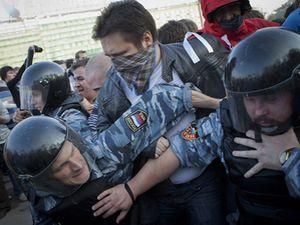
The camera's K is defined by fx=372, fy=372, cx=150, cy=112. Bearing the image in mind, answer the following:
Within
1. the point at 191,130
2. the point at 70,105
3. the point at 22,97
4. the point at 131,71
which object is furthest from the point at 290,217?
the point at 22,97

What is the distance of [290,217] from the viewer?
135 cm

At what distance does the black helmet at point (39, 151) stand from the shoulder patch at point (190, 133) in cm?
43

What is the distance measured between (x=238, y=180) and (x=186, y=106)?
408mm

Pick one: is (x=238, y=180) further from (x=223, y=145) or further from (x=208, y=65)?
(x=208, y=65)

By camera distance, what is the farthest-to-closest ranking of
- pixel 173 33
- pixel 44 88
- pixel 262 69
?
1. pixel 173 33
2. pixel 44 88
3. pixel 262 69

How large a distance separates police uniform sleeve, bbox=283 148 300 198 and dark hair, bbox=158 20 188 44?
1.73 metres

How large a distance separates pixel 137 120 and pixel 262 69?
59 cm

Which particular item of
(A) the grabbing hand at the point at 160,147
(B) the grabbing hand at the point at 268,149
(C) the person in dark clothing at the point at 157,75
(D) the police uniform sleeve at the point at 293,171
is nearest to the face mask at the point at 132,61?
(C) the person in dark clothing at the point at 157,75

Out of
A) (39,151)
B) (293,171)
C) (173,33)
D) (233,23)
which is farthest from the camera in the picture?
(173,33)

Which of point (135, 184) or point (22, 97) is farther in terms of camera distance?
point (22, 97)

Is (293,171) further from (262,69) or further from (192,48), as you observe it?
(192,48)

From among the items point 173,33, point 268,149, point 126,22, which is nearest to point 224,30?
point 173,33

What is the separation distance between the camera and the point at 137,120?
163 centimetres

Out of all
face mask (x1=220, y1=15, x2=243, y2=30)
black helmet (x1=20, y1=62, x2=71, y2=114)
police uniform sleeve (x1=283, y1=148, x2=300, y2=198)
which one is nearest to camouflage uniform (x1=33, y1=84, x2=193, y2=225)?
police uniform sleeve (x1=283, y1=148, x2=300, y2=198)
